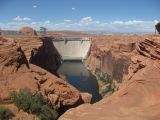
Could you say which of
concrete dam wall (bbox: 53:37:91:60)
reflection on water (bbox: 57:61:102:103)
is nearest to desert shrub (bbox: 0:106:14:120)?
reflection on water (bbox: 57:61:102:103)

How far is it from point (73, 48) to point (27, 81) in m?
93.0

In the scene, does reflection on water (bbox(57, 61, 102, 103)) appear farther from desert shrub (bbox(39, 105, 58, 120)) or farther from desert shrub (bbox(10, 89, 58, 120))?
desert shrub (bbox(10, 89, 58, 120))

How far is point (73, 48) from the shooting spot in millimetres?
122000

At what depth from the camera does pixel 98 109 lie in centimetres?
1486

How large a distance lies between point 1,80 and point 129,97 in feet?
45.9

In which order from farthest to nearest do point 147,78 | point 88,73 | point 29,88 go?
point 88,73 → point 29,88 → point 147,78

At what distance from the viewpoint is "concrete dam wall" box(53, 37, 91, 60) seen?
119 meters

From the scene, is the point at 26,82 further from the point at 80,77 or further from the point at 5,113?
the point at 80,77

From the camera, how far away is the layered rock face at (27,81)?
94.2 feet

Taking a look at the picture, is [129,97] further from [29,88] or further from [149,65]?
[29,88]

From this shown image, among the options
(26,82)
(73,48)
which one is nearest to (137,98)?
(26,82)

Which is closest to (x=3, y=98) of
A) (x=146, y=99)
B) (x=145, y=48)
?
(x=145, y=48)

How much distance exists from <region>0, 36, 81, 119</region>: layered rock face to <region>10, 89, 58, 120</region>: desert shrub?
0.91 metres

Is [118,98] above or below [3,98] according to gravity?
above
